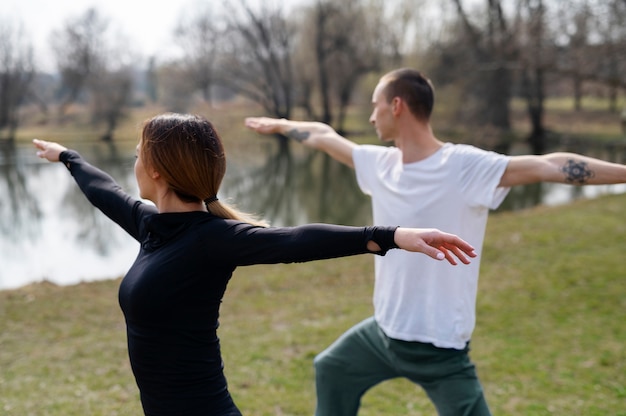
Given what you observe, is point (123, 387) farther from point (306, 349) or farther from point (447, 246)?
point (447, 246)

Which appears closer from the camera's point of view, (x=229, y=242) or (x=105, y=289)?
(x=229, y=242)

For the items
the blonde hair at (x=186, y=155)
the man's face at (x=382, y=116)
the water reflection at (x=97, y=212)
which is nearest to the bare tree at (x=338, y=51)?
the water reflection at (x=97, y=212)

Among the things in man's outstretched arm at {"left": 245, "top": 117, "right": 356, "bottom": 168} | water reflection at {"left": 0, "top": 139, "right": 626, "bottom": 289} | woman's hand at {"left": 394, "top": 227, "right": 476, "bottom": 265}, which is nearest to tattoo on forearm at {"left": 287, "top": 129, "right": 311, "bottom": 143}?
man's outstretched arm at {"left": 245, "top": 117, "right": 356, "bottom": 168}

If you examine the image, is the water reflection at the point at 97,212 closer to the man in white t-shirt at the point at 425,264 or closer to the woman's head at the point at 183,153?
the man in white t-shirt at the point at 425,264

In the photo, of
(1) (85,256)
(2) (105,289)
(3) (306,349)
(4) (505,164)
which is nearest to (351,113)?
(1) (85,256)

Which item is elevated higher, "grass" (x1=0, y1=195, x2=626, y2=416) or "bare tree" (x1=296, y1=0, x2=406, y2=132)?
"bare tree" (x1=296, y1=0, x2=406, y2=132)

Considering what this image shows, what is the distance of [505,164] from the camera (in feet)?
8.96

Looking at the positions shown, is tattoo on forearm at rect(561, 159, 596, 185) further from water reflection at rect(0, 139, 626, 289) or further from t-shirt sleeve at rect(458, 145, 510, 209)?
water reflection at rect(0, 139, 626, 289)

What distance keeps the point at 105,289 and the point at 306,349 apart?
450cm

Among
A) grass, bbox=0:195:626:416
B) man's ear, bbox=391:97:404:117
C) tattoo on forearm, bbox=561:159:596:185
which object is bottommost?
grass, bbox=0:195:626:416

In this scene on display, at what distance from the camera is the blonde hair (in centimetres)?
191

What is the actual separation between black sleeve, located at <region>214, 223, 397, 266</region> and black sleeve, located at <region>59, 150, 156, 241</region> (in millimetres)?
518

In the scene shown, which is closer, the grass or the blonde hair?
the blonde hair

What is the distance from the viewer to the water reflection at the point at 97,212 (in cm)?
1155
